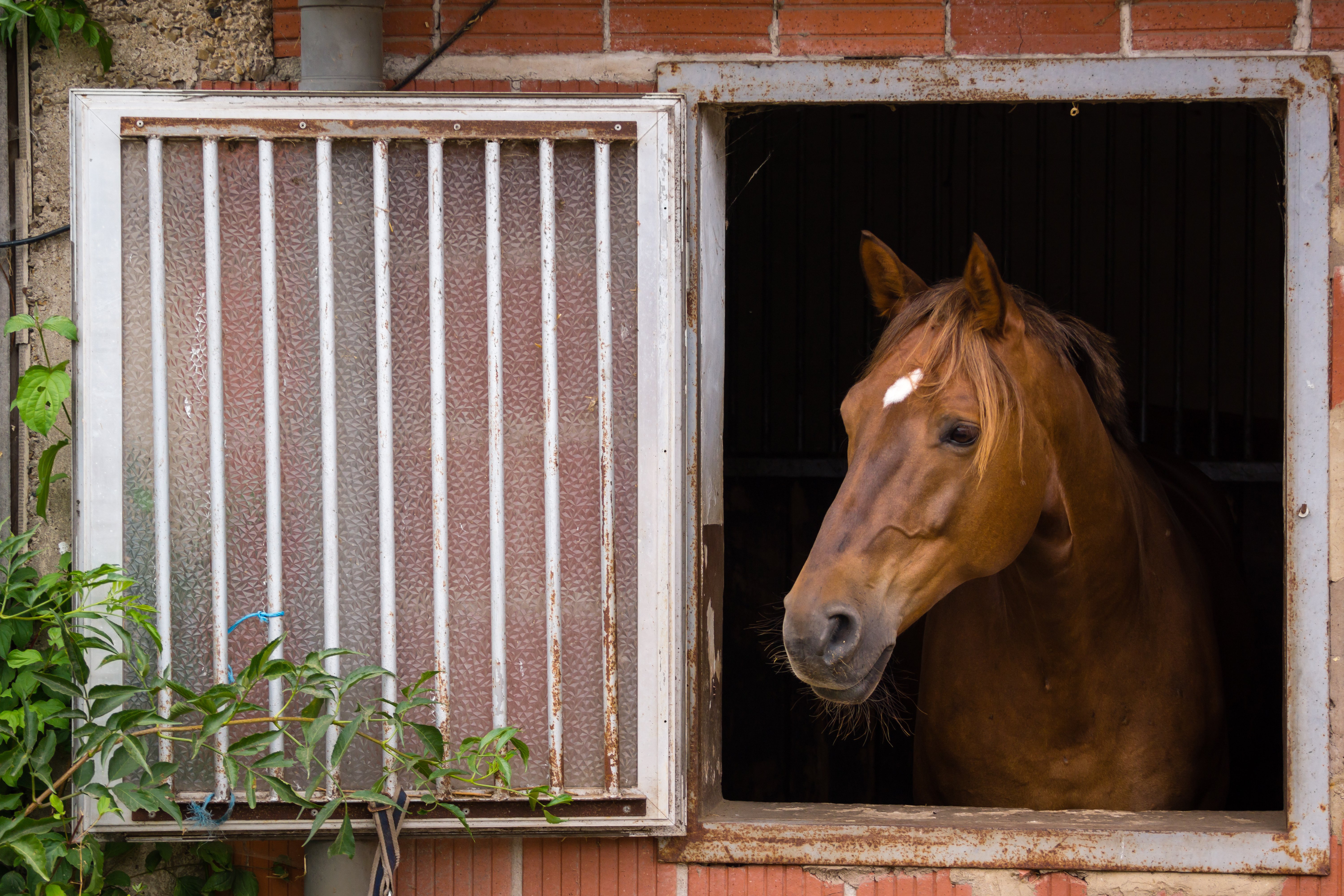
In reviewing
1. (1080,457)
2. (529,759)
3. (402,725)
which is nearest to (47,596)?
(402,725)

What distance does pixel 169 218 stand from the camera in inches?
75.9

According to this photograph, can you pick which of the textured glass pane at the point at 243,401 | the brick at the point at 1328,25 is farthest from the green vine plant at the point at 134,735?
the brick at the point at 1328,25

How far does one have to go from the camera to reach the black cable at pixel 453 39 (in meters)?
2.11

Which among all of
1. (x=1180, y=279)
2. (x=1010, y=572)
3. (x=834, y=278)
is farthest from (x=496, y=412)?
(x=1180, y=279)

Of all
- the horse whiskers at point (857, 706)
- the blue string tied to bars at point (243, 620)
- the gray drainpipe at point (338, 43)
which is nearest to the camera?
the blue string tied to bars at point (243, 620)

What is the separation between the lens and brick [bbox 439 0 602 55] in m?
2.11

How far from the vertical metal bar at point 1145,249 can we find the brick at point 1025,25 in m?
2.39

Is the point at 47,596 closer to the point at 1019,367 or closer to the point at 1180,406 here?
the point at 1019,367

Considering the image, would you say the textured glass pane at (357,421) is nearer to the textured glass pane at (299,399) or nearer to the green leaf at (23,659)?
the textured glass pane at (299,399)

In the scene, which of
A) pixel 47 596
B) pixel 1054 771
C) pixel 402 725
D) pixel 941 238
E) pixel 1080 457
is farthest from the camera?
pixel 941 238

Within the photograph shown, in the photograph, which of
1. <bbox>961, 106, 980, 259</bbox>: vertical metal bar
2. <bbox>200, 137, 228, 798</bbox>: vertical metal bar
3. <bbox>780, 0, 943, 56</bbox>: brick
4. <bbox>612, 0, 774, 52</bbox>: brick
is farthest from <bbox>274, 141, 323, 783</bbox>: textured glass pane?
<bbox>961, 106, 980, 259</bbox>: vertical metal bar

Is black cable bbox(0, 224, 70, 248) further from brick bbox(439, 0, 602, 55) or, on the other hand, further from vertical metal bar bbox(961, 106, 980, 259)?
vertical metal bar bbox(961, 106, 980, 259)

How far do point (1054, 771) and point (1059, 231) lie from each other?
314 cm

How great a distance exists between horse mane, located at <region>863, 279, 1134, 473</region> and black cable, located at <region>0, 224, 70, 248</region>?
164 cm
